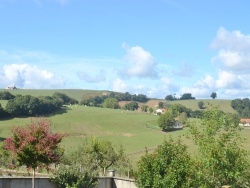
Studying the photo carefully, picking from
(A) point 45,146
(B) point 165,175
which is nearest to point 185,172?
(B) point 165,175

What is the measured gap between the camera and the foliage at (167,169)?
888 inches

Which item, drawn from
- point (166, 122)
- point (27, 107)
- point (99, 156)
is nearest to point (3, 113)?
point (27, 107)

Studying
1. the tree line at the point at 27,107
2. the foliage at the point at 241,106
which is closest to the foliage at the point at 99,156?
the tree line at the point at 27,107

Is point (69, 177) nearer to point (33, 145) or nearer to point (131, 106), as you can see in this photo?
point (33, 145)

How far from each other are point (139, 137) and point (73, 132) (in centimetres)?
1667

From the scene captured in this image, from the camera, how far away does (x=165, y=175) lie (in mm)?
23078

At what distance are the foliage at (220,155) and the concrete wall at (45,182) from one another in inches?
400

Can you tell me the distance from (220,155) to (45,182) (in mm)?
11657

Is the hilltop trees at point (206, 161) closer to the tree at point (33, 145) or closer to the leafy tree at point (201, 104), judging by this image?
the tree at point (33, 145)

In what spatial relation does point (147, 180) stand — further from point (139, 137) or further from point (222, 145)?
point (139, 137)

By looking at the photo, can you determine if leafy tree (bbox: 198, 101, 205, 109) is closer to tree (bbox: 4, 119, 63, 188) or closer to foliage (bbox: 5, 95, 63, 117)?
foliage (bbox: 5, 95, 63, 117)

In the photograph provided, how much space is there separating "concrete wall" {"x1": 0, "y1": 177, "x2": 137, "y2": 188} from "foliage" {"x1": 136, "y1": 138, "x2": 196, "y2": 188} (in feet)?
19.4

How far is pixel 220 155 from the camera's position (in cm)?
2022

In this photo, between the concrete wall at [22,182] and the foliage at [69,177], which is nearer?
the concrete wall at [22,182]
